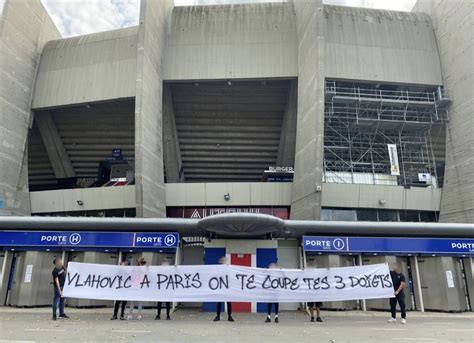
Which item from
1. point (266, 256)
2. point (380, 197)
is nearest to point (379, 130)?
point (380, 197)

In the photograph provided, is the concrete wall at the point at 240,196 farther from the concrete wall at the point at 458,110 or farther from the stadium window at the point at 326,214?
the concrete wall at the point at 458,110

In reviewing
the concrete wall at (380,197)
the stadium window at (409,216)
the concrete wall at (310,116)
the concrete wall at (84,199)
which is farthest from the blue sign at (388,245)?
the concrete wall at (84,199)

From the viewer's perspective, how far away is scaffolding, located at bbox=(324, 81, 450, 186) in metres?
22.7

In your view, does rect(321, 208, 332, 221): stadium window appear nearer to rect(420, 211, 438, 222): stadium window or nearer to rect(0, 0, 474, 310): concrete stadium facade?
rect(0, 0, 474, 310): concrete stadium facade

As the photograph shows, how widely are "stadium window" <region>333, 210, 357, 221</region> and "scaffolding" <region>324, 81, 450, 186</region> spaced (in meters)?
2.17

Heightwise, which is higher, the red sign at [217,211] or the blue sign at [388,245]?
the red sign at [217,211]

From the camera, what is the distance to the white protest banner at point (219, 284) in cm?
964

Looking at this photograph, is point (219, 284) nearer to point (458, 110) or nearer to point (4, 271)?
point (4, 271)

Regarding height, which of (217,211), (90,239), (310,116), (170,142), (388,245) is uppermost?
(170,142)

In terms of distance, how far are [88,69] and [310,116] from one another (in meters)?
17.5

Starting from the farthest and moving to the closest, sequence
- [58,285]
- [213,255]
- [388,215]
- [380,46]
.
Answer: [380,46] < [388,215] < [213,255] < [58,285]

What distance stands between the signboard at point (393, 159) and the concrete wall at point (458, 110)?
3.32 meters

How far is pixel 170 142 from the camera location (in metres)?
25.0

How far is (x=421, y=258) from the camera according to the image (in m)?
13.4
